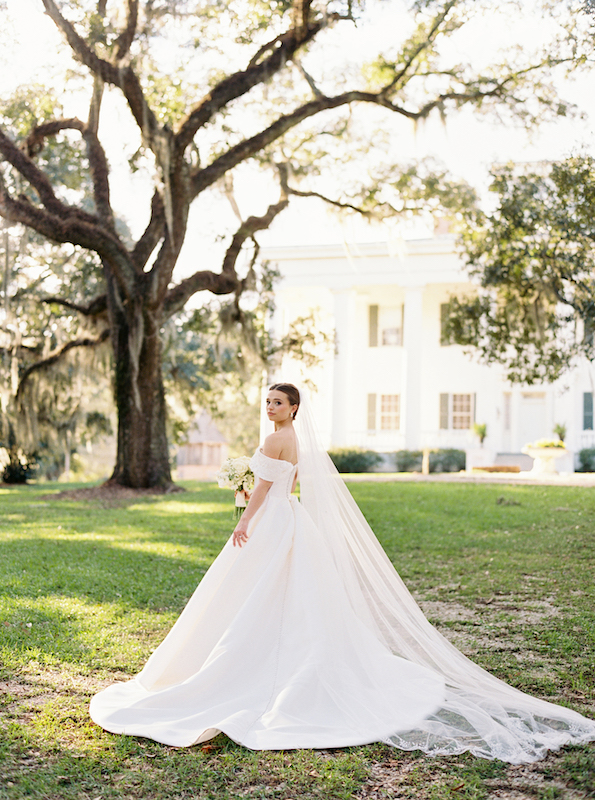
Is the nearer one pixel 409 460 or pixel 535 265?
pixel 535 265

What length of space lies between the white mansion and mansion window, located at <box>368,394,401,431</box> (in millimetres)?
33

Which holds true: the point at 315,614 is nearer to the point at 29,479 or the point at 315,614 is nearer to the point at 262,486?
the point at 262,486

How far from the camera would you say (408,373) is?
23203 mm

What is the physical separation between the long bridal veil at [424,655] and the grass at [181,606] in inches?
5.2

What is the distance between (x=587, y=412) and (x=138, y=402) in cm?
1497

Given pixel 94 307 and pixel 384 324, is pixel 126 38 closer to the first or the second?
pixel 94 307

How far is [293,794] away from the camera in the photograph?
108 inches

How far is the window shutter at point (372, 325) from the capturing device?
25423 mm

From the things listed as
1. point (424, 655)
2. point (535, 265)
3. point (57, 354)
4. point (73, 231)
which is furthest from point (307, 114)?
point (424, 655)

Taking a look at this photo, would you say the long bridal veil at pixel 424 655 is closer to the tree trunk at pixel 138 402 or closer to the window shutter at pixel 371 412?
the tree trunk at pixel 138 402

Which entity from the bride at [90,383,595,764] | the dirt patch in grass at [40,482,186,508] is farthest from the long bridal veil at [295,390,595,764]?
the dirt patch in grass at [40,482,186,508]

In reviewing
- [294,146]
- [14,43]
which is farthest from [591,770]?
[294,146]

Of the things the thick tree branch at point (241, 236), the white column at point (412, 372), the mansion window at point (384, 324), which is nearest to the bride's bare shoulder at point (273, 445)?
the thick tree branch at point (241, 236)

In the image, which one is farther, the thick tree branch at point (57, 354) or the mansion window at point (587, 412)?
the mansion window at point (587, 412)
